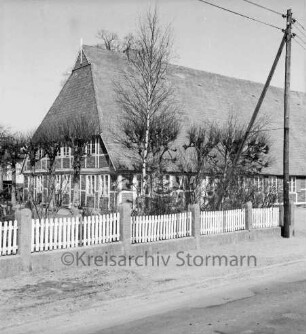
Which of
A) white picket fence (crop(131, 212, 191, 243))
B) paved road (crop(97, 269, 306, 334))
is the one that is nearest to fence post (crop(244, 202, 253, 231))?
white picket fence (crop(131, 212, 191, 243))

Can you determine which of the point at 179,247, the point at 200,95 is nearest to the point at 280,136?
the point at 200,95

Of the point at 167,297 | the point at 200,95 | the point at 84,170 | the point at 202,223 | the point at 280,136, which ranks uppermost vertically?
the point at 200,95

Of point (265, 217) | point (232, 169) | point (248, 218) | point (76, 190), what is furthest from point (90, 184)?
point (248, 218)

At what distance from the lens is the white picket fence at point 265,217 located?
1586 cm

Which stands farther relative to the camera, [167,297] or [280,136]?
[280,136]

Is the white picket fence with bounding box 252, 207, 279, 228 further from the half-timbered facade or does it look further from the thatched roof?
the thatched roof

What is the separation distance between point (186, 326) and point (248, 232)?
917 cm

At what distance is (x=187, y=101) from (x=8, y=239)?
2170 centimetres

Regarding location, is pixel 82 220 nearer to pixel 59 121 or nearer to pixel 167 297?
pixel 167 297

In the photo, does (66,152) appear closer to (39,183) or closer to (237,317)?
(39,183)

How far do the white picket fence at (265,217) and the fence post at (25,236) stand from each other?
28.1ft

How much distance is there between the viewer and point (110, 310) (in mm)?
7520

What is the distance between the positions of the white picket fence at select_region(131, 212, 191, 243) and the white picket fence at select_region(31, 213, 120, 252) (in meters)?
0.67

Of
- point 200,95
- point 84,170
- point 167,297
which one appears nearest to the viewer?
point 167,297
